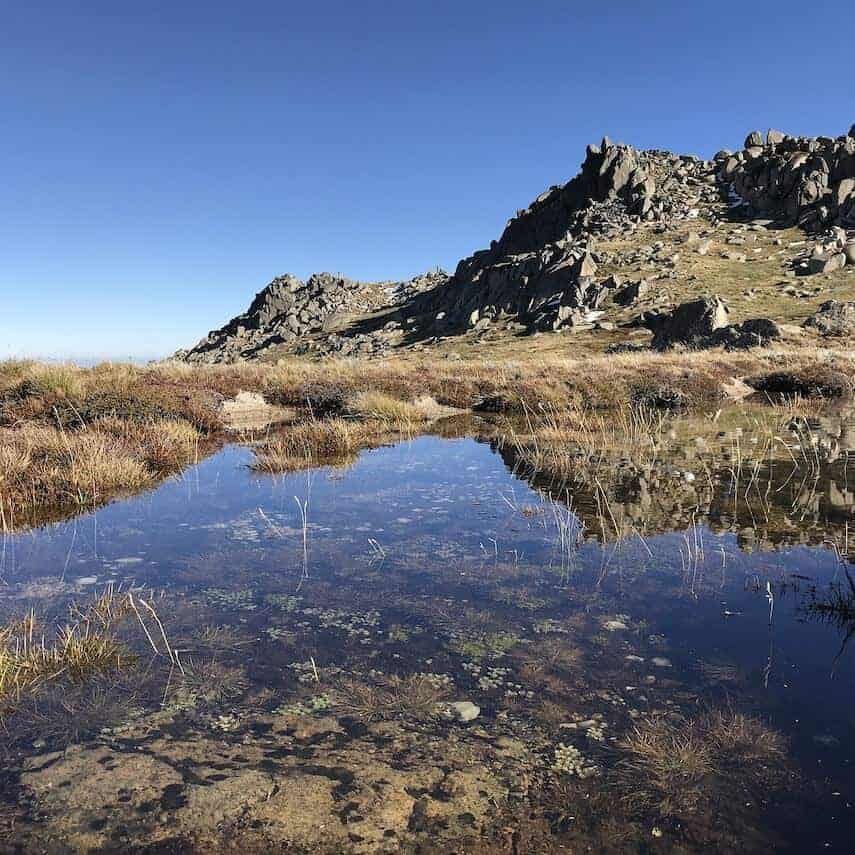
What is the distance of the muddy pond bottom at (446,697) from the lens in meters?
3.06

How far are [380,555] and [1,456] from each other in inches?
307

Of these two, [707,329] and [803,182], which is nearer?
[707,329]

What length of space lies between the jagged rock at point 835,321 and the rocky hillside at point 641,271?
0.64ft

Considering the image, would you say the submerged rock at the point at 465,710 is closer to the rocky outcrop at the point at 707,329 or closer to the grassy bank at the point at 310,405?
the grassy bank at the point at 310,405

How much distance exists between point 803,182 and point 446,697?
118231 mm

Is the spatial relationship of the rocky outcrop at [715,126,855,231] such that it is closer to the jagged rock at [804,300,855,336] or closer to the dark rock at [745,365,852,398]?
the jagged rock at [804,300,855,336]

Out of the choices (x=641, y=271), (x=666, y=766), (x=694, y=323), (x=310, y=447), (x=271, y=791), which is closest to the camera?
(x=271, y=791)

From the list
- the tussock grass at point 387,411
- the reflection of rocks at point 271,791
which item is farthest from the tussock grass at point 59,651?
the tussock grass at point 387,411

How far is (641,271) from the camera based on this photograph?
289 ft

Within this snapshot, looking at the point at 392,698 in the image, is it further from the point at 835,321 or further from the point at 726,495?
the point at 835,321

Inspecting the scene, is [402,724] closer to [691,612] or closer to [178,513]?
[691,612]

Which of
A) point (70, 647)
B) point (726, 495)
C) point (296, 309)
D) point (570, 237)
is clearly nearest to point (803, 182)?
point (570, 237)

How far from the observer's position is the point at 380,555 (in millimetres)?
7246

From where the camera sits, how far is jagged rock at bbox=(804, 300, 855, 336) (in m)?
52.6
